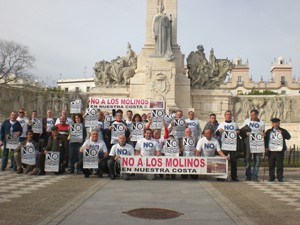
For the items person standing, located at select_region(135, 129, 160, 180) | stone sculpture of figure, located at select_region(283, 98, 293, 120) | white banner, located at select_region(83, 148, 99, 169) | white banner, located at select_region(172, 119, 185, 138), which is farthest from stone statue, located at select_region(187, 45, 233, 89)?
white banner, located at select_region(83, 148, 99, 169)

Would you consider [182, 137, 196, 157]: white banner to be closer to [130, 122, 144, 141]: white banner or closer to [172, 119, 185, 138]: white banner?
[172, 119, 185, 138]: white banner

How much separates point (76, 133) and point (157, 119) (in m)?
2.83

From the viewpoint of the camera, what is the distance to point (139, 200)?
27.9 ft

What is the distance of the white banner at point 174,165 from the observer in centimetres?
Answer: 1204

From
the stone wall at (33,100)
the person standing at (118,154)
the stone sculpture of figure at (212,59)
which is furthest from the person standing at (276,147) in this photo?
the stone wall at (33,100)

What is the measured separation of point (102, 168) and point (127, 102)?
5.32m

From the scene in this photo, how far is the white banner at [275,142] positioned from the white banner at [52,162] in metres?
6.73

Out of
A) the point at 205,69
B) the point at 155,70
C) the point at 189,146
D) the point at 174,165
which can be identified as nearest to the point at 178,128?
the point at 189,146

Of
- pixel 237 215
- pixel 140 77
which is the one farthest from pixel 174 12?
pixel 237 215

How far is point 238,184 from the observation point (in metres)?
11.7

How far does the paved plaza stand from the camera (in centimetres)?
679

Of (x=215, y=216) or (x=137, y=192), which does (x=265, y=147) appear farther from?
(x=215, y=216)

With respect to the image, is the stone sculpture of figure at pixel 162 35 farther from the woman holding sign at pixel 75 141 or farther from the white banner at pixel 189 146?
the white banner at pixel 189 146

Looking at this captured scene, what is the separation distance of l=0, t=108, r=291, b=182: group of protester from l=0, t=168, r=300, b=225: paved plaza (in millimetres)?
747
